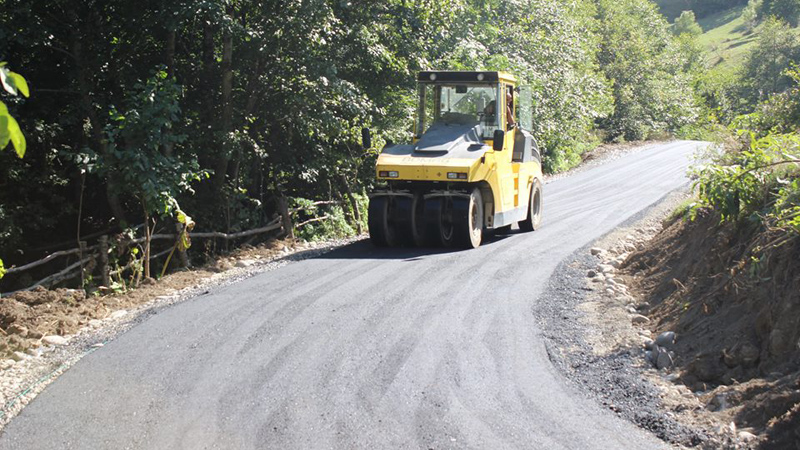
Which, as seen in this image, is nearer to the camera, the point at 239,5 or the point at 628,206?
the point at 239,5

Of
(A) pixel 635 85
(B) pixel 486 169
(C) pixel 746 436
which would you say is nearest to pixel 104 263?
(B) pixel 486 169

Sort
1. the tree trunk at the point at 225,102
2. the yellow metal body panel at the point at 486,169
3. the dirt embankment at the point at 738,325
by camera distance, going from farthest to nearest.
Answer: the tree trunk at the point at 225,102, the yellow metal body panel at the point at 486,169, the dirt embankment at the point at 738,325

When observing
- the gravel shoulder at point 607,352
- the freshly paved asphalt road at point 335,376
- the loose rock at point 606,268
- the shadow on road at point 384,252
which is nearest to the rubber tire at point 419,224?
the shadow on road at point 384,252

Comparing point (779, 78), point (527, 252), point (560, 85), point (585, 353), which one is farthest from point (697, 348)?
point (779, 78)

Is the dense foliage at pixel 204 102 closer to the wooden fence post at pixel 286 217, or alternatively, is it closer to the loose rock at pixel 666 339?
the wooden fence post at pixel 286 217

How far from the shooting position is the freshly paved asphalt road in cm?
604

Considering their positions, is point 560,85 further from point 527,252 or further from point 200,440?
point 200,440

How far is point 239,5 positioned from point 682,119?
132ft

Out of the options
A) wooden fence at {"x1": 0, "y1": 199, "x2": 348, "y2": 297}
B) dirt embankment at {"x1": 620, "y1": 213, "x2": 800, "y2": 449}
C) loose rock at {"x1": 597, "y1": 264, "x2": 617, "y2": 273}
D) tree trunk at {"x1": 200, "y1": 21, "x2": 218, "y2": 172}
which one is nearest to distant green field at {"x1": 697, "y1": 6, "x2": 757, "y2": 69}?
tree trunk at {"x1": 200, "y1": 21, "x2": 218, "y2": 172}

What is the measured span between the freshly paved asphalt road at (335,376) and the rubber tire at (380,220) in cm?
257

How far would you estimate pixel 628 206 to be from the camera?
1962 cm

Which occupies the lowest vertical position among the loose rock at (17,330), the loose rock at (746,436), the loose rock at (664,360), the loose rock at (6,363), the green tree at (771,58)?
the loose rock at (6,363)

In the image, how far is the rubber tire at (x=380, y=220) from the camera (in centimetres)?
1442

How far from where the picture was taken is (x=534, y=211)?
1723 cm
